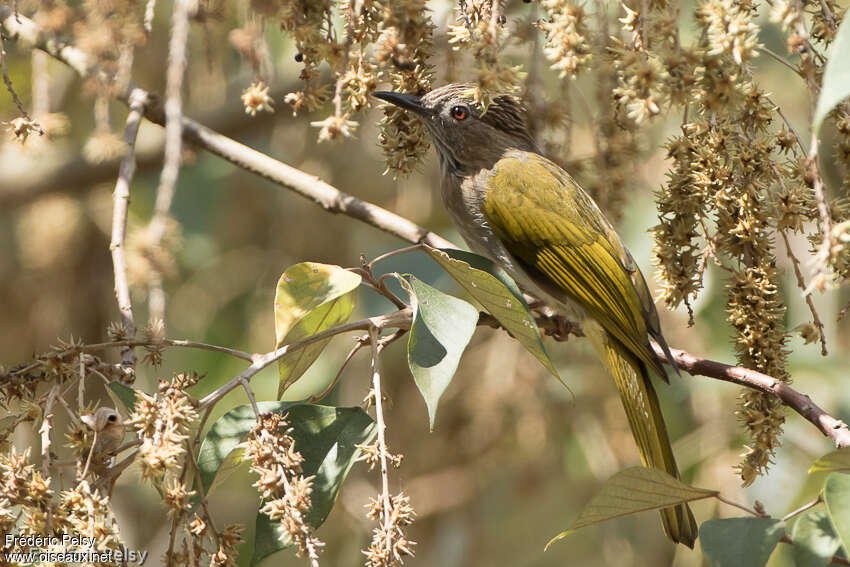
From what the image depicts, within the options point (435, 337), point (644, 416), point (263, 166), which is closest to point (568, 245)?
point (644, 416)

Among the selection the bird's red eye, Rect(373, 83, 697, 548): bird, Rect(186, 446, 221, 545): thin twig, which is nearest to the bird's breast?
Rect(373, 83, 697, 548): bird

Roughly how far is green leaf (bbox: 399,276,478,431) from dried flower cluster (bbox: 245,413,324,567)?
0.25 metres

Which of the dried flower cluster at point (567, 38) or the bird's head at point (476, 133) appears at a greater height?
the bird's head at point (476, 133)

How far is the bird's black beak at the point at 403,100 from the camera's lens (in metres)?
2.51

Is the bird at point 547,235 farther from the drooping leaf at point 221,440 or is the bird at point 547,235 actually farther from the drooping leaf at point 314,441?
the drooping leaf at point 221,440

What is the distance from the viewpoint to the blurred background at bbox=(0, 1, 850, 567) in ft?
13.2

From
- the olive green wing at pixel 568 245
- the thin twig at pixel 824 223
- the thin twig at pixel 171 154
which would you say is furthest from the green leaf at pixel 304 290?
the olive green wing at pixel 568 245

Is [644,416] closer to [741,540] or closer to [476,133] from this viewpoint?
[741,540]

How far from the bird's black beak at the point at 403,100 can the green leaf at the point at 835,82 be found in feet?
4.11

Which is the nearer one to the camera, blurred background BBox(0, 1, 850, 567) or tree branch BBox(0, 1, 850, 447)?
tree branch BBox(0, 1, 850, 447)

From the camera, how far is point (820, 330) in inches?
74.9

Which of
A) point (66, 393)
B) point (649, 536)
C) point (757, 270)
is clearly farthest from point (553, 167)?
Result: point (649, 536)

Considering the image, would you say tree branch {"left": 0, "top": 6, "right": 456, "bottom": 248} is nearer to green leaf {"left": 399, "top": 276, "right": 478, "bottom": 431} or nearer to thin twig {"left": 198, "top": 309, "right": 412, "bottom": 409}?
thin twig {"left": 198, "top": 309, "right": 412, "bottom": 409}

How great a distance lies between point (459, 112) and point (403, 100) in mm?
680
